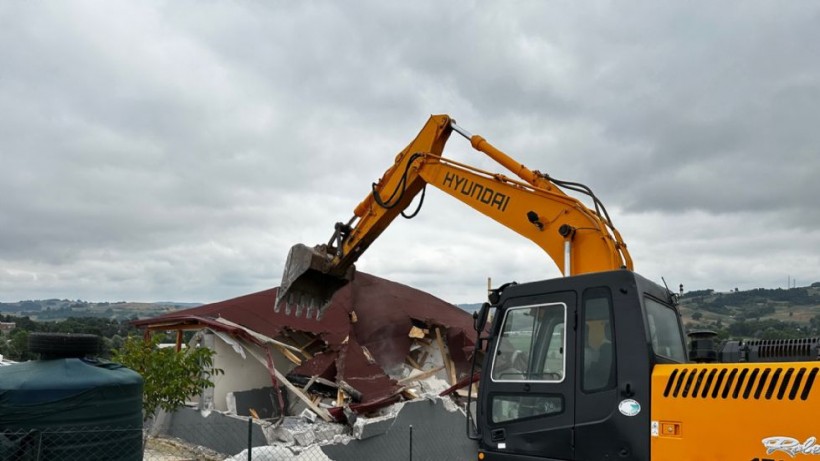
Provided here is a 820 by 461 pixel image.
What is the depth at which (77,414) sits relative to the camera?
6.82 meters

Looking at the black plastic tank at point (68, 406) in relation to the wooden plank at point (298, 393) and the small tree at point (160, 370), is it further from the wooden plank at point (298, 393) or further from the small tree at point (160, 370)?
the wooden plank at point (298, 393)

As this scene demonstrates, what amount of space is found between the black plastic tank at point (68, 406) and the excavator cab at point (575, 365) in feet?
12.9

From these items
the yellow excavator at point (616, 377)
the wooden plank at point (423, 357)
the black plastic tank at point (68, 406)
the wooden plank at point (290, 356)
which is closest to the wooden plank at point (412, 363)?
the wooden plank at point (423, 357)

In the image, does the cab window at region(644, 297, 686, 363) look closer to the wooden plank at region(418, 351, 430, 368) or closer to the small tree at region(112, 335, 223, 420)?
the small tree at region(112, 335, 223, 420)

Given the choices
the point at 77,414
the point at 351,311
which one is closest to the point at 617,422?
the point at 77,414

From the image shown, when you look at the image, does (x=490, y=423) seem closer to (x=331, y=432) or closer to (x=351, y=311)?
(x=331, y=432)

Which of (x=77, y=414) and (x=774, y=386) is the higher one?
(x=774, y=386)

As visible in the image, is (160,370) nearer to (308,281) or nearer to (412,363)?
(308,281)

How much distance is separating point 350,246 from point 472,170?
2876mm

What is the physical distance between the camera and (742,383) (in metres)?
4.69

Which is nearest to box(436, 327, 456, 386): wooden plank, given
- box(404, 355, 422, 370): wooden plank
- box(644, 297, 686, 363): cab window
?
box(404, 355, 422, 370): wooden plank

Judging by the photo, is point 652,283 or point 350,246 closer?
point 652,283

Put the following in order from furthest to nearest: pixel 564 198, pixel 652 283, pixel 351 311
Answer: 1. pixel 351 311
2. pixel 564 198
3. pixel 652 283

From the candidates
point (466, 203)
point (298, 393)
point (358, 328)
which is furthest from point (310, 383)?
point (466, 203)
